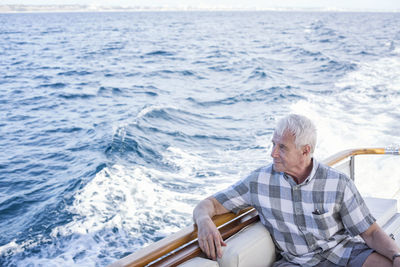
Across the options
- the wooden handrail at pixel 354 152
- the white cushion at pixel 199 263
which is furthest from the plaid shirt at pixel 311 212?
the wooden handrail at pixel 354 152

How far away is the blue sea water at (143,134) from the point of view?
13.6 ft

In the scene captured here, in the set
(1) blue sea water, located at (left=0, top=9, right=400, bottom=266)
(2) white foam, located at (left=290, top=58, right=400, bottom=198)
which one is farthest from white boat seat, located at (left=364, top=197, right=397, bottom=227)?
(1) blue sea water, located at (left=0, top=9, right=400, bottom=266)

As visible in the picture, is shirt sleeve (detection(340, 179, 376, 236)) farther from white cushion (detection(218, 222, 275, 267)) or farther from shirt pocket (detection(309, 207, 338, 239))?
white cushion (detection(218, 222, 275, 267))

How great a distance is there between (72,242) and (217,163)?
2.58 meters

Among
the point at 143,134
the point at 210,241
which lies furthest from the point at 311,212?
the point at 143,134

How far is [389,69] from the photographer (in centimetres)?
1269

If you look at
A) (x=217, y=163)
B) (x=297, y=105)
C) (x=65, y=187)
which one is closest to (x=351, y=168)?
(x=217, y=163)

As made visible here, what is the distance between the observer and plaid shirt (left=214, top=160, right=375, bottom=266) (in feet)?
5.06

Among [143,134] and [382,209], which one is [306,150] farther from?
[143,134]

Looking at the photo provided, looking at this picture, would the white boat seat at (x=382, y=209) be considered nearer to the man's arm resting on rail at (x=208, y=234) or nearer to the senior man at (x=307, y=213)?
the senior man at (x=307, y=213)

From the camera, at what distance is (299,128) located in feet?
5.07

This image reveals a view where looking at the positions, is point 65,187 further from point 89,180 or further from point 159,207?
point 159,207

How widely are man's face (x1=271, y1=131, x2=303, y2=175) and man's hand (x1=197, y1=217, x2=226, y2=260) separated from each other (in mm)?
372

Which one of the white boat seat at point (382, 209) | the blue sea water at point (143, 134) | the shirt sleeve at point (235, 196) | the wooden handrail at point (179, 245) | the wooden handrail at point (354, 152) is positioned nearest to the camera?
the wooden handrail at point (179, 245)
